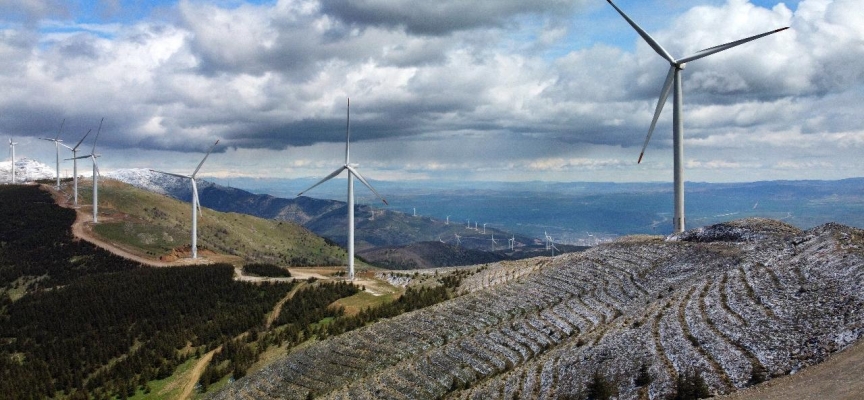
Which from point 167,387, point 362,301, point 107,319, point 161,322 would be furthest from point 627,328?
point 107,319

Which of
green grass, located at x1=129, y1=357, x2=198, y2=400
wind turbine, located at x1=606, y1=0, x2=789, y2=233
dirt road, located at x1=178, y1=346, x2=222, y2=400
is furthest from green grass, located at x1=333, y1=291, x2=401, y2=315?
wind turbine, located at x1=606, y1=0, x2=789, y2=233

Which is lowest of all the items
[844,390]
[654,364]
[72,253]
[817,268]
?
[72,253]

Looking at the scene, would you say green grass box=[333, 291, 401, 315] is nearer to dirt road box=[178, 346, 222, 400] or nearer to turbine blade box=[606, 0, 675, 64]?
dirt road box=[178, 346, 222, 400]

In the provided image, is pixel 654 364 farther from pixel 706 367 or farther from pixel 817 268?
pixel 817 268

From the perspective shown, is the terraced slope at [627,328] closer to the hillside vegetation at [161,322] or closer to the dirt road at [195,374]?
the dirt road at [195,374]

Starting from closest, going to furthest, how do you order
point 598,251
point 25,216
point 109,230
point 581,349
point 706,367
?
point 706,367 → point 581,349 → point 598,251 → point 109,230 → point 25,216

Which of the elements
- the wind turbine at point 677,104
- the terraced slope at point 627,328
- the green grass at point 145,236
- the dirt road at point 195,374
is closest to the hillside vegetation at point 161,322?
the dirt road at point 195,374

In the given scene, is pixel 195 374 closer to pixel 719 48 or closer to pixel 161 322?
pixel 161 322

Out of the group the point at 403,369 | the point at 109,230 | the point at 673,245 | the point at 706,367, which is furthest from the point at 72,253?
the point at 706,367
